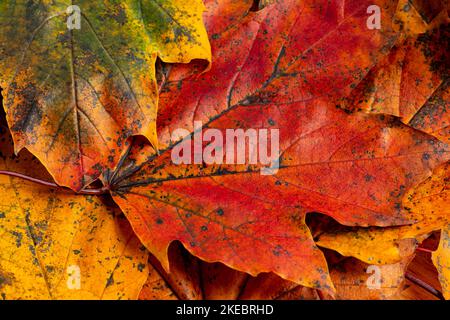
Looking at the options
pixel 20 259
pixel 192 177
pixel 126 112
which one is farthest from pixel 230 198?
pixel 20 259

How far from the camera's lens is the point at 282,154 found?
75 centimetres

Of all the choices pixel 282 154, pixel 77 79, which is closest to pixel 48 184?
pixel 77 79

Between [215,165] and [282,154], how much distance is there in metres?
0.10

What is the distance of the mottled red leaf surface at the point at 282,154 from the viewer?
724 millimetres

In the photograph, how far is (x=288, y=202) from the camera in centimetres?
74

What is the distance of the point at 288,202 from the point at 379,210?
13 centimetres

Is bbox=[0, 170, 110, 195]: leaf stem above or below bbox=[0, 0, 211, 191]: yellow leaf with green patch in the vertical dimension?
below

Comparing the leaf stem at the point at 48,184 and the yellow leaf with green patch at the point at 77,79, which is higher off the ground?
the yellow leaf with green patch at the point at 77,79

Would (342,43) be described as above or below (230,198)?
above

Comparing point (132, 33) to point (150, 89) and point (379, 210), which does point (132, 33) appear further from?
point (379, 210)

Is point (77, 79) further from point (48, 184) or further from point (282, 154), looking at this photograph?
point (282, 154)

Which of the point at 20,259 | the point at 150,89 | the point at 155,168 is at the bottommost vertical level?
the point at 20,259

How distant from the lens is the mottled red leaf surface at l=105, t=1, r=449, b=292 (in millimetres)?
724

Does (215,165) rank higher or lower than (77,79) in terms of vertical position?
lower
